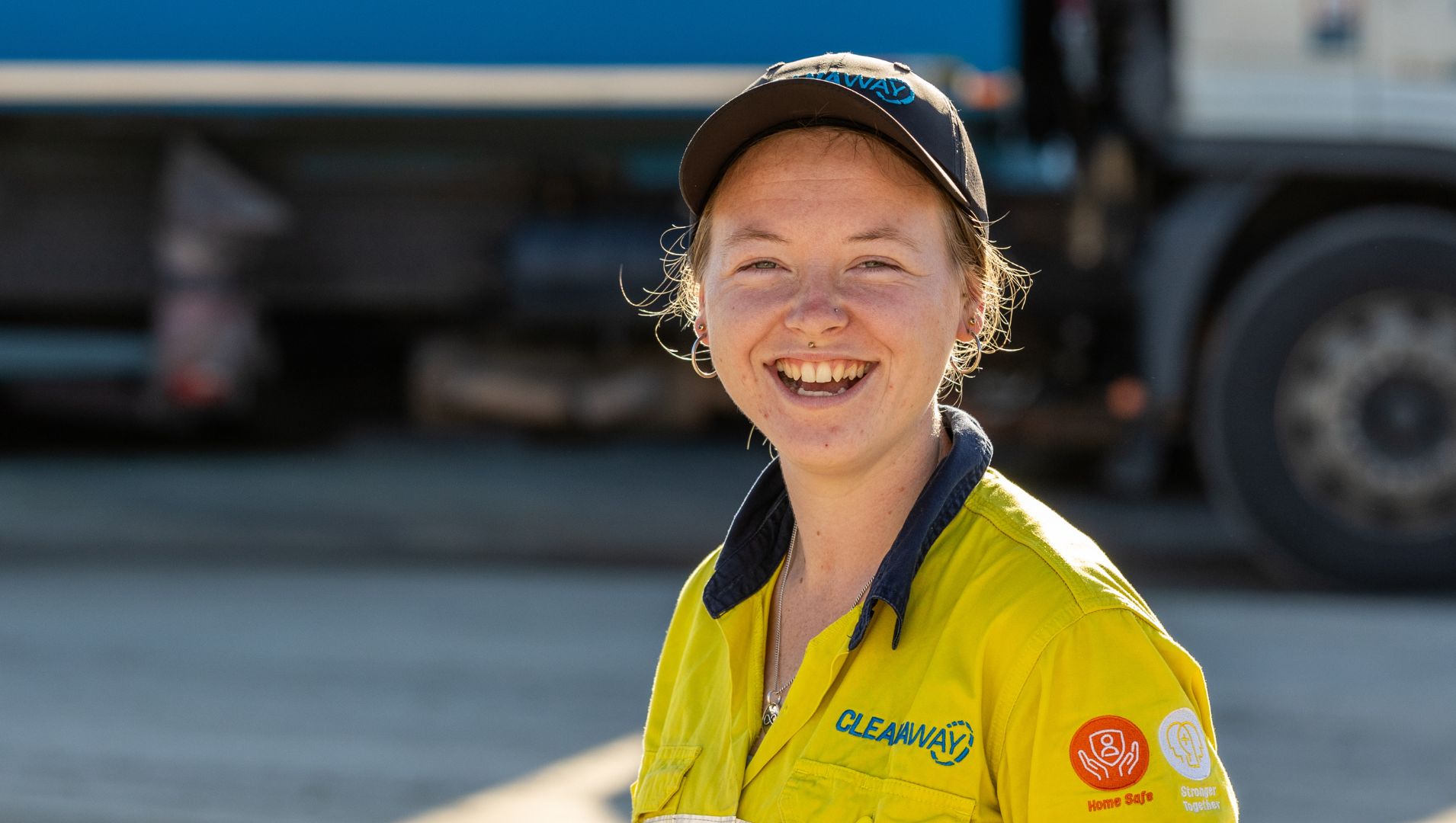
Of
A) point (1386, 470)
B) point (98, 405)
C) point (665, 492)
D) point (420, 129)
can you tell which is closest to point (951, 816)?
point (1386, 470)

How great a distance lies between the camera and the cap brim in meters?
1.47

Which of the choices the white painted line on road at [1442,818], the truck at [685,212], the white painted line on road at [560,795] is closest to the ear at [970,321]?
the white painted line on road at [560,795]

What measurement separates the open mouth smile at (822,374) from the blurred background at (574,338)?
257 cm

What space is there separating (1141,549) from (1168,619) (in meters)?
1.51

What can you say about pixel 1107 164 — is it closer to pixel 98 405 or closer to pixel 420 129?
pixel 420 129

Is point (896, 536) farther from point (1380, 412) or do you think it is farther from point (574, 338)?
point (574, 338)

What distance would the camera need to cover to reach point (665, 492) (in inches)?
339

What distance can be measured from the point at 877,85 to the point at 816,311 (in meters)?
0.21

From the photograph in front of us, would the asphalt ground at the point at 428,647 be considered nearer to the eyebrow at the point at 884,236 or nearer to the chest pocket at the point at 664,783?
the chest pocket at the point at 664,783

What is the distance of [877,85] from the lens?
4.92ft

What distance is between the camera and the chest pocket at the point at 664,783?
5.33 feet

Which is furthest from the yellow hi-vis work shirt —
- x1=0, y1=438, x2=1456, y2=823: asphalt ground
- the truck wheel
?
the truck wheel

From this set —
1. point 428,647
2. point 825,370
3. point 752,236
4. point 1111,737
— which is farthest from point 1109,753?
point 428,647

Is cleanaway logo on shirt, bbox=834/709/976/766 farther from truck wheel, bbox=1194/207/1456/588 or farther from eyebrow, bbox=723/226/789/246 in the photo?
truck wheel, bbox=1194/207/1456/588
